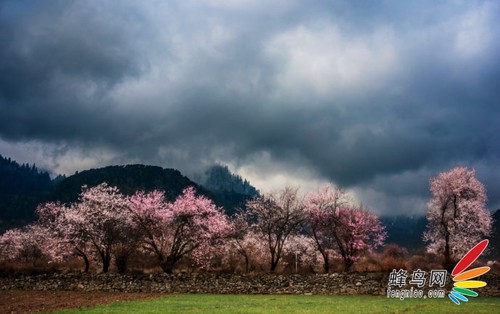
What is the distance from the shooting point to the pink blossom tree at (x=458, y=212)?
2184 inches

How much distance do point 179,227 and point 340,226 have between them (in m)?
22.0

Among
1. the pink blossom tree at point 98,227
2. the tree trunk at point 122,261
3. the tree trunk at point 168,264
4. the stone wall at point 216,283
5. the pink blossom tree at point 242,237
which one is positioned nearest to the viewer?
the stone wall at point 216,283

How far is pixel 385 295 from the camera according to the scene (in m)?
41.1

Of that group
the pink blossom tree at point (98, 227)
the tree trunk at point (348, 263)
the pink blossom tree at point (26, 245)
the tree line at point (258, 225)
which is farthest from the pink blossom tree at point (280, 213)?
the pink blossom tree at point (26, 245)

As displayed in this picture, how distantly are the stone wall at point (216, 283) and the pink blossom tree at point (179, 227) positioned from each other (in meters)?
5.88

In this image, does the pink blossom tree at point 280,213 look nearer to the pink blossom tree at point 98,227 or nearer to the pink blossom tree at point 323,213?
the pink blossom tree at point 323,213

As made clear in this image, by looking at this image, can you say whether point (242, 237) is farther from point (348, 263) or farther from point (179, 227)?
point (348, 263)

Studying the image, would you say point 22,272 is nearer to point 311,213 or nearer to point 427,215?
point 311,213

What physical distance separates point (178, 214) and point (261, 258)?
15136 mm

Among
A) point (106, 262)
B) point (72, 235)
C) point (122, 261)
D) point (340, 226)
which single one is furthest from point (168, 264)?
point (340, 226)

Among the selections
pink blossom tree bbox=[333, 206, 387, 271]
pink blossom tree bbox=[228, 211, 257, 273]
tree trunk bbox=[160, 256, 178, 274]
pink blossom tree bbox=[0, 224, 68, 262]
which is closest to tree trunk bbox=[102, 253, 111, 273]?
tree trunk bbox=[160, 256, 178, 274]

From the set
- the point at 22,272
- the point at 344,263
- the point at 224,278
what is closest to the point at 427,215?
the point at 344,263

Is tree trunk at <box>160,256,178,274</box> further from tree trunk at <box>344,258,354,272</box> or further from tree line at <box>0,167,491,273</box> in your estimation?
tree trunk at <box>344,258,354,272</box>

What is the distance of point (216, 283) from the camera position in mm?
48375
